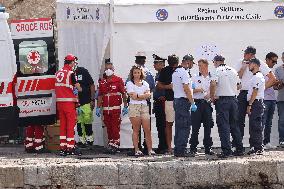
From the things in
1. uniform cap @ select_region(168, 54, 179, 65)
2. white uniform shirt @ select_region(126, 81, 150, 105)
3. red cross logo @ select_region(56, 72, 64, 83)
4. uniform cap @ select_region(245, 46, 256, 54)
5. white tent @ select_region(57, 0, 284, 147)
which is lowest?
white uniform shirt @ select_region(126, 81, 150, 105)

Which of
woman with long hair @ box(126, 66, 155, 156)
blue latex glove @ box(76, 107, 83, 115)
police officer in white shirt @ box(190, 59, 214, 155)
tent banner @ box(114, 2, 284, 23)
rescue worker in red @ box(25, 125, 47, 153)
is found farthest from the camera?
blue latex glove @ box(76, 107, 83, 115)

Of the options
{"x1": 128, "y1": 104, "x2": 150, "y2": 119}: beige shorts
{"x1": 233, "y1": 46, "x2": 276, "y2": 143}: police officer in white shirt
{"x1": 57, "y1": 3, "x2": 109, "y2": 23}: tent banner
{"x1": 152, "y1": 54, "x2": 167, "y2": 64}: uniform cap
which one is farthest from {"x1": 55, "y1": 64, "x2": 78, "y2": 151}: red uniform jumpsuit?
{"x1": 233, "y1": 46, "x2": 276, "y2": 143}: police officer in white shirt

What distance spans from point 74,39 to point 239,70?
3475 mm

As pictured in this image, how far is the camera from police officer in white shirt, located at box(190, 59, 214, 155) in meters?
16.4

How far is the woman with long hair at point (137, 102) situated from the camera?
16.2 meters

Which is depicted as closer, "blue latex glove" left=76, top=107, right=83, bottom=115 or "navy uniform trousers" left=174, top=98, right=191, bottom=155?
"navy uniform trousers" left=174, top=98, right=191, bottom=155

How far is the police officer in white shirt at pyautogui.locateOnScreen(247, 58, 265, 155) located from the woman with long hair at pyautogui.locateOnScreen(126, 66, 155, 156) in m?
1.81

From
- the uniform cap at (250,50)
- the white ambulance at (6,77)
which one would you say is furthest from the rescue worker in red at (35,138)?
the uniform cap at (250,50)

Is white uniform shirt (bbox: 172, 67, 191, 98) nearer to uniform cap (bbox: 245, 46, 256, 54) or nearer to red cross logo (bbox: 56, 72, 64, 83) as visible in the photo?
uniform cap (bbox: 245, 46, 256, 54)

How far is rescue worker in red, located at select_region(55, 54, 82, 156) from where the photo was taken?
16.6 metres

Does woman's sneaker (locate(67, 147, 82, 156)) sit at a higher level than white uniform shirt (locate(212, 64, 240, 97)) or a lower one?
lower

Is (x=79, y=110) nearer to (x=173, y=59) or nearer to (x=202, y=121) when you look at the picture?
(x=173, y=59)

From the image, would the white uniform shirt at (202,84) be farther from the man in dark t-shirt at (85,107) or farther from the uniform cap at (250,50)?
the man in dark t-shirt at (85,107)

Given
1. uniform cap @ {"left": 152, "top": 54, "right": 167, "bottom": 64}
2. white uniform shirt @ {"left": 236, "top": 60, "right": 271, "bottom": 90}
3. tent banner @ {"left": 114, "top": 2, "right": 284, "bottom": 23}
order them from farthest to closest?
tent banner @ {"left": 114, "top": 2, "right": 284, "bottom": 23}, uniform cap @ {"left": 152, "top": 54, "right": 167, "bottom": 64}, white uniform shirt @ {"left": 236, "top": 60, "right": 271, "bottom": 90}
